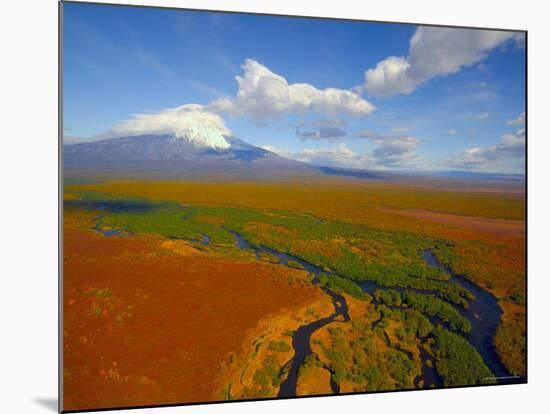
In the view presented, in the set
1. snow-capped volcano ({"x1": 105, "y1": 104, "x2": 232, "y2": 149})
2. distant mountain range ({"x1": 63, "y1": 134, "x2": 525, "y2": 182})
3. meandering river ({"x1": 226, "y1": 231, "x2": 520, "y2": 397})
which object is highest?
snow-capped volcano ({"x1": 105, "y1": 104, "x2": 232, "y2": 149})

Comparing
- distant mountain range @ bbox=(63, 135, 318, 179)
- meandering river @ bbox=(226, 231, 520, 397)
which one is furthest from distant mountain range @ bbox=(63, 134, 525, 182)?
meandering river @ bbox=(226, 231, 520, 397)

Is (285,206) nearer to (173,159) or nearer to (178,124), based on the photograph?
(173,159)

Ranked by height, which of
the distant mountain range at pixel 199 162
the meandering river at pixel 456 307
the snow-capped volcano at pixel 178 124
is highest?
the snow-capped volcano at pixel 178 124

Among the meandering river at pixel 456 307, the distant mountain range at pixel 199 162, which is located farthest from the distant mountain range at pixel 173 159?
the meandering river at pixel 456 307

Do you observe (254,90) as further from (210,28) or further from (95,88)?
(95,88)

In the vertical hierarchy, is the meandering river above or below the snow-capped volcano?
below

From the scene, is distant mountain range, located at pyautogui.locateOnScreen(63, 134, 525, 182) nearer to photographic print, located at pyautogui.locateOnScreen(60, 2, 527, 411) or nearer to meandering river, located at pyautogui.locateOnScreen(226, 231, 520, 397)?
photographic print, located at pyautogui.locateOnScreen(60, 2, 527, 411)

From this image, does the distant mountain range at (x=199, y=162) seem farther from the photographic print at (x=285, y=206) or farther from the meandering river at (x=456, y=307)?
the meandering river at (x=456, y=307)

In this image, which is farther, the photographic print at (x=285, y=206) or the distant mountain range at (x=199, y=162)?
the distant mountain range at (x=199, y=162)

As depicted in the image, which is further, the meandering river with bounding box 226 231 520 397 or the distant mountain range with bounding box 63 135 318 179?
the meandering river with bounding box 226 231 520 397
